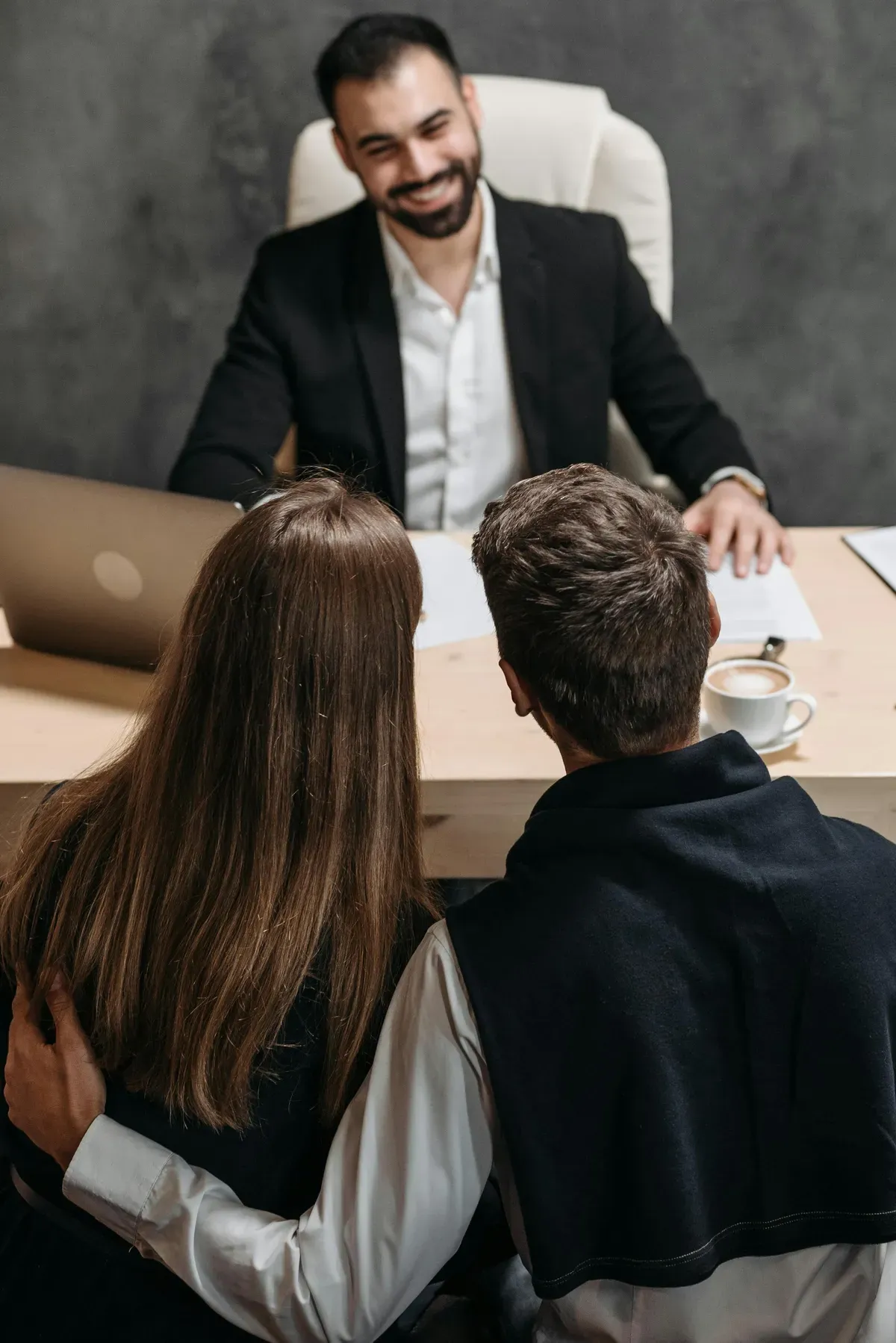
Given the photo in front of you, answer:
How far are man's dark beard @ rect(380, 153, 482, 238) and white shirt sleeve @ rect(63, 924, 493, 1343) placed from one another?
59.7 inches

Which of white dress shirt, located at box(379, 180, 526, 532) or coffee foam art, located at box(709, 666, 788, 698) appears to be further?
white dress shirt, located at box(379, 180, 526, 532)

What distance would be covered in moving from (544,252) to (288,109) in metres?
0.82

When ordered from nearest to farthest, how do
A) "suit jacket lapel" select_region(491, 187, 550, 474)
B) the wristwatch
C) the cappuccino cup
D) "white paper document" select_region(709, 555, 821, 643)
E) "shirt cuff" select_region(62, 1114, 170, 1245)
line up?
1. "shirt cuff" select_region(62, 1114, 170, 1245)
2. the cappuccino cup
3. "white paper document" select_region(709, 555, 821, 643)
4. the wristwatch
5. "suit jacket lapel" select_region(491, 187, 550, 474)

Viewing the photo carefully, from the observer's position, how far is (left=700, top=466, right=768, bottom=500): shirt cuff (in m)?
1.83

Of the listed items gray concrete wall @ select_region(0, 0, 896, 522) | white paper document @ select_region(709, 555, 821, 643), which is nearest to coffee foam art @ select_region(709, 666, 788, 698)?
white paper document @ select_region(709, 555, 821, 643)

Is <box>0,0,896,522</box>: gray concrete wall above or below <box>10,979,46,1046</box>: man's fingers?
above

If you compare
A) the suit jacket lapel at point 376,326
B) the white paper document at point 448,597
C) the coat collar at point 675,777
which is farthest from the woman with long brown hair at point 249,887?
the suit jacket lapel at point 376,326

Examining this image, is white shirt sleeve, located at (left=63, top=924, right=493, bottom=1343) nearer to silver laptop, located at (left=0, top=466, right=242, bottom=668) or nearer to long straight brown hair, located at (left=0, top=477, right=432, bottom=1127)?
long straight brown hair, located at (left=0, top=477, right=432, bottom=1127)

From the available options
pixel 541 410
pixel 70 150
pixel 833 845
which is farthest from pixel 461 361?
pixel 833 845

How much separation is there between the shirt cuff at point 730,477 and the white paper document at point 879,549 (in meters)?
0.22

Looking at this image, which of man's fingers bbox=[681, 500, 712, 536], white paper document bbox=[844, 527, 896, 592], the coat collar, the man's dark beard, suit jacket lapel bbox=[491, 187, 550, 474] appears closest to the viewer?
the coat collar

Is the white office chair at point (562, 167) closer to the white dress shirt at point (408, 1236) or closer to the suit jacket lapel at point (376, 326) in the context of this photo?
the suit jacket lapel at point (376, 326)

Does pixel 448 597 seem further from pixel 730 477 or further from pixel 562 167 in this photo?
pixel 562 167

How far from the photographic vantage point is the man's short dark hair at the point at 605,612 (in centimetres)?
75
